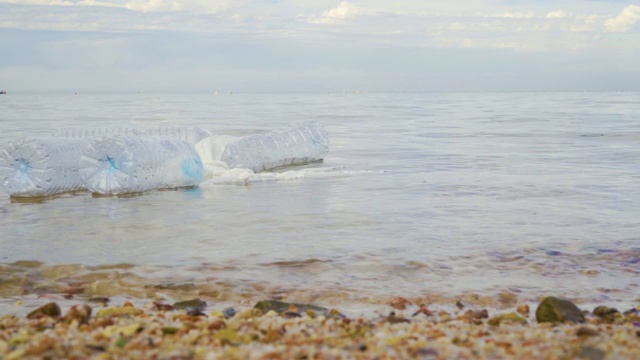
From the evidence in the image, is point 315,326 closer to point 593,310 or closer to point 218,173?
point 593,310

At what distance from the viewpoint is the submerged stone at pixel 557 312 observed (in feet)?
9.87

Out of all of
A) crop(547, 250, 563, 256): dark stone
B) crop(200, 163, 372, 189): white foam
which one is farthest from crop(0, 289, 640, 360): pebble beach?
crop(200, 163, 372, 189): white foam

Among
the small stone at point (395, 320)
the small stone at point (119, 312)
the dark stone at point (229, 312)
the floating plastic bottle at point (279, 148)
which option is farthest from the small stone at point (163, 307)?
the floating plastic bottle at point (279, 148)

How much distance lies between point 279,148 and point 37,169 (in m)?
3.51

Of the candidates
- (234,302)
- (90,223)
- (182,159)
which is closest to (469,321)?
(234,302)

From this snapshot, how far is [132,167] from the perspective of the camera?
711 centimetres

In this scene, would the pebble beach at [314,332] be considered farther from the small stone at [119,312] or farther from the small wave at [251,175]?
the small wave at [251,175]

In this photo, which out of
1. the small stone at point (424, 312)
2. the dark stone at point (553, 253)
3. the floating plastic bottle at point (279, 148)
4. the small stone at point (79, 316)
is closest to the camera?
the small stone at point (79, 316)

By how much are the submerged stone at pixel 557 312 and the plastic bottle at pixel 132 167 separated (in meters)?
4.76

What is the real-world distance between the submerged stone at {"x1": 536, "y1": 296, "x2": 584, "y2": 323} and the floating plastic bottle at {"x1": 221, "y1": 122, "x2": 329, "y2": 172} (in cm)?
621

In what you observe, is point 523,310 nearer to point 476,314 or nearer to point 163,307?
point 476,314

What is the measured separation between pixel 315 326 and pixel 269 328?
0.21 m

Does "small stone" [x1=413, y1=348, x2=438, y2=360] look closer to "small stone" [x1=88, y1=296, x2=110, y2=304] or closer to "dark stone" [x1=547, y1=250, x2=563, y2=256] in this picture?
"small stone" [x1=88, y1=296, x2=110, y2=304]

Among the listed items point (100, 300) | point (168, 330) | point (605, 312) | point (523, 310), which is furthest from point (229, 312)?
point (605, 312)
